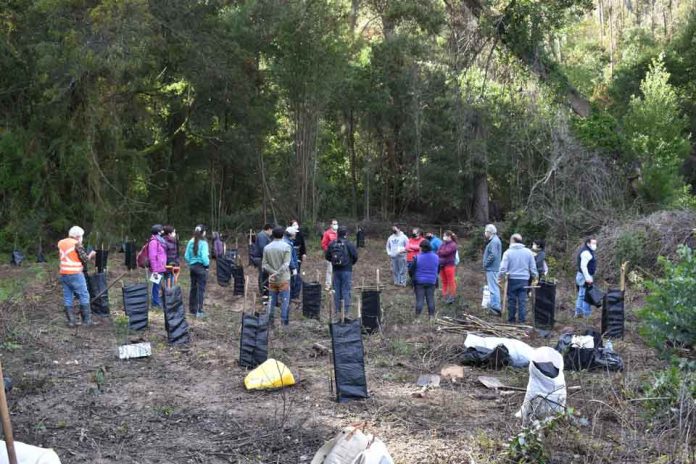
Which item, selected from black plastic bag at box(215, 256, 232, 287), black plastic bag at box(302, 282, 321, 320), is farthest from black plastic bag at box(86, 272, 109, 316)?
black plastic bag at box(215, 256, 232, 287)

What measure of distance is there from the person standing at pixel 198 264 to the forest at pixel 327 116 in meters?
8.41

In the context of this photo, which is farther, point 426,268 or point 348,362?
point 426,268

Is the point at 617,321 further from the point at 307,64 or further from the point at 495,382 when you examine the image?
the point at 307,64

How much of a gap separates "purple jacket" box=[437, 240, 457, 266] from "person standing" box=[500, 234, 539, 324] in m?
1.50

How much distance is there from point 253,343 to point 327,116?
906 inches

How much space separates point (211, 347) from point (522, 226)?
1230cm

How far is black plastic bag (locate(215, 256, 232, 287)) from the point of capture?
52.2ft

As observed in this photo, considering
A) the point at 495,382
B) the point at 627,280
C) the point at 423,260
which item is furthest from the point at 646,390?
the point at 627,280

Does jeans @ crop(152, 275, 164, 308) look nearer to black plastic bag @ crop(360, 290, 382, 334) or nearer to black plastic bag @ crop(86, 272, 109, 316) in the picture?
black plastic bag @ crop(86, 272, 109, 316)

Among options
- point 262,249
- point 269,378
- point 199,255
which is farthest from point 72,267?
point 269,378

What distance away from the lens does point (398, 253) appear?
629 inches

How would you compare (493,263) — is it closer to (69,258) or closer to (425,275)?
(425,275)

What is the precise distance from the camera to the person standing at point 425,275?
1158 centimetres

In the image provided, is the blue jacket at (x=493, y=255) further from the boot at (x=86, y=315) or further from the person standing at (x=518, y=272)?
the boot at (x=86, y=315)
